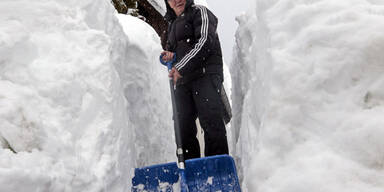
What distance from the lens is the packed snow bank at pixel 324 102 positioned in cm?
125

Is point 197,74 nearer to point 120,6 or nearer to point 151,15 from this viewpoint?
point 120,6

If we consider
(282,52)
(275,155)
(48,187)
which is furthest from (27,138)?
(282,52)

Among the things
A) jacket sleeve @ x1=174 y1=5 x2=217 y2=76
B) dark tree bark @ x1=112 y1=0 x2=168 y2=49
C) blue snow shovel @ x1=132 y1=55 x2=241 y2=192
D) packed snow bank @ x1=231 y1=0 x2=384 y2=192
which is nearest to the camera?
packed snow bank @ x1=231 y1=0 x2=384 y2=192

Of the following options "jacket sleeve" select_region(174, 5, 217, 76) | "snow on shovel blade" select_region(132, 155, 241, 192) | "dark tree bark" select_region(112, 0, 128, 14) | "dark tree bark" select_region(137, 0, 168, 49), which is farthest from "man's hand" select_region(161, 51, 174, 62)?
"dark tree bark" select_region(137, 0, 168, 49)

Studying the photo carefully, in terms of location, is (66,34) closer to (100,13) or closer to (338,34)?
(100,13)

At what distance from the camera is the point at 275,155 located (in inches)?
57.4

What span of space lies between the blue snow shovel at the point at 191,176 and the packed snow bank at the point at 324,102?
1105 millimetres

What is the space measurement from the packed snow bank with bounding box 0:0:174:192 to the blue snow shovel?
18.4 inches

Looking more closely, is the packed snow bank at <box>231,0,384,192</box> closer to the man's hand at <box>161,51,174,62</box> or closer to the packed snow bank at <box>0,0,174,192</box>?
the packed snow bank at <box>0,0,174,192</box>

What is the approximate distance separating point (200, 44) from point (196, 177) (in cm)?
128

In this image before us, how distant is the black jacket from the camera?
3.07 m

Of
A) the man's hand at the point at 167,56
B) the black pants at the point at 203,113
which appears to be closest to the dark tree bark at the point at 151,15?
the man's hand at the point at 167,56

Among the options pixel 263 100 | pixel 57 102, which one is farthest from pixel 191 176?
pixel 57 102

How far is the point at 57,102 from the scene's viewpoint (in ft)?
5.48
